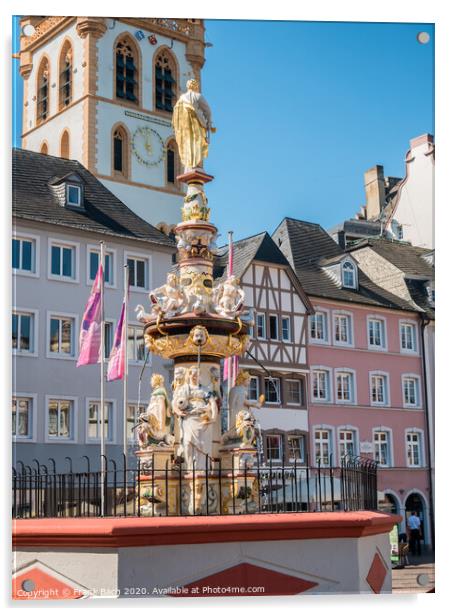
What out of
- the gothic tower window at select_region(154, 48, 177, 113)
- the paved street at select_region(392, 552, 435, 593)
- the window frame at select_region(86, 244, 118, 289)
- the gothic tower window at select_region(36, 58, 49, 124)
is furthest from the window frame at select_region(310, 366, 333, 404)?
the paved street at select_region(392, 552, 435, 593)

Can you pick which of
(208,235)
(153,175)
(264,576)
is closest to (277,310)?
(153,175)

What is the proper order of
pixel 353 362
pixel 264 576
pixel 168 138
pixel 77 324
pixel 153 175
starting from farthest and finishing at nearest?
pixel 353 362 < pixel 77 324 < pixel 153 175 < pixel 168 138 < pixel 264 576

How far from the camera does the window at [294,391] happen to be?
22609 mm

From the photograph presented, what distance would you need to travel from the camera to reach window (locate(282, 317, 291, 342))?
Answer: 881 inches

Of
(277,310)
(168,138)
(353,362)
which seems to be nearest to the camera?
(168,138)

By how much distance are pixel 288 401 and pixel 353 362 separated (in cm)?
207

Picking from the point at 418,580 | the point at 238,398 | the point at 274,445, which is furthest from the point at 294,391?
the point at 418,580

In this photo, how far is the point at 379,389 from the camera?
76.2ft

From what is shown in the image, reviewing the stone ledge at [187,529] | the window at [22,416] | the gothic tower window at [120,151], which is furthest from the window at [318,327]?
the stone ledge at [187,529]

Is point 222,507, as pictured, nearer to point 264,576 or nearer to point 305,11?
point 264,576

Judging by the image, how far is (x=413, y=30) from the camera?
9.28m

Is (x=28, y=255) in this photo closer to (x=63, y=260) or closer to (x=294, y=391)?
(x=63, y=260)

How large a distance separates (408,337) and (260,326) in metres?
4.22

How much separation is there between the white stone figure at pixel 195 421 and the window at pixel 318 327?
47.1 feet
